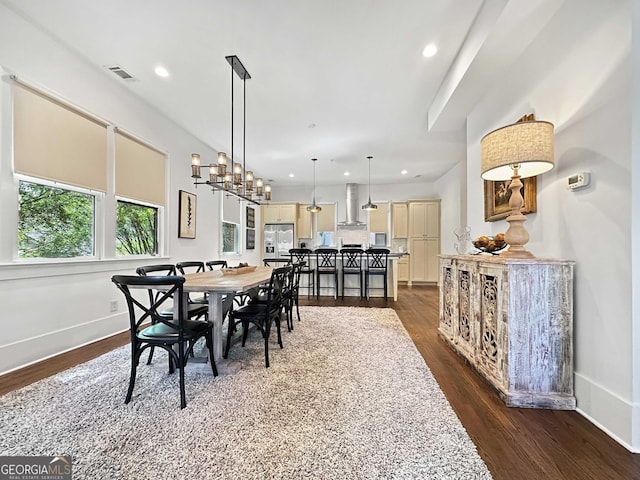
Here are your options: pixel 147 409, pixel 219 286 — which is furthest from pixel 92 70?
pixel 147 409

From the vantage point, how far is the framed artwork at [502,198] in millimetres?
2180

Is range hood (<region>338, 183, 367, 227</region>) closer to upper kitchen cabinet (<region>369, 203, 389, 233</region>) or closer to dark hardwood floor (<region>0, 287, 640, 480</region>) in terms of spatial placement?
upper kitchen cabinet (<region>369, 203, 389, 233</region>)

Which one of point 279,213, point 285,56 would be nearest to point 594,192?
point 285,56

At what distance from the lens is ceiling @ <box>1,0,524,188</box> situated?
2.19 meters

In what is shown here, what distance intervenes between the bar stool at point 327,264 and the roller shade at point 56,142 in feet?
12.2

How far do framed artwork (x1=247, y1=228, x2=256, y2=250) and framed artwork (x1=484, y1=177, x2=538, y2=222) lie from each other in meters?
5.79

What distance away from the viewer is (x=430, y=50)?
102 inches

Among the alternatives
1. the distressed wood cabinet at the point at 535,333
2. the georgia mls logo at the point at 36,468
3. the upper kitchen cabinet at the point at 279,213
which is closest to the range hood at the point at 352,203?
the upper kitchen cabinet at the point at 279,213

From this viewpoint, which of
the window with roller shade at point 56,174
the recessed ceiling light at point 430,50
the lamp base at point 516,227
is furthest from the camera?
the recessed ceiling light at point 430,50

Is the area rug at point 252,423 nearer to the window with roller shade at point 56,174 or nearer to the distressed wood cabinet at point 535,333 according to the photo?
the distressed wood cabinet at point 535,333

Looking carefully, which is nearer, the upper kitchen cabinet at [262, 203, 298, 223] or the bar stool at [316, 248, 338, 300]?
the bar stool at [316, 248, 338, 300]

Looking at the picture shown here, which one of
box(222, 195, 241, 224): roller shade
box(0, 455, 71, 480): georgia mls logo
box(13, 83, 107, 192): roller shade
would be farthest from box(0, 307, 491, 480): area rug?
box(222, 195, 241, 224): roller shade

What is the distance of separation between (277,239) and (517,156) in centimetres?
689

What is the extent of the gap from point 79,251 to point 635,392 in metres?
4.48
